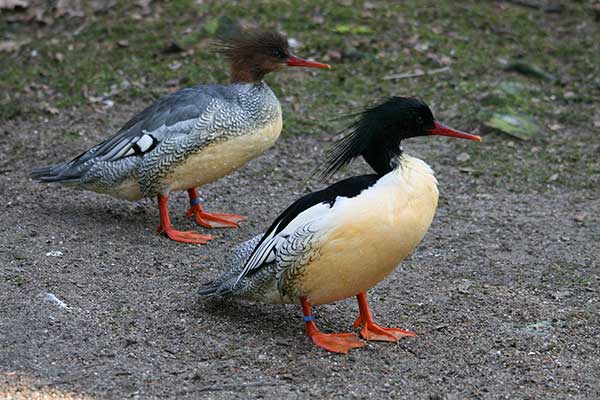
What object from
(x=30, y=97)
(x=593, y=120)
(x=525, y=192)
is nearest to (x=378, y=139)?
(x=525, y=192)

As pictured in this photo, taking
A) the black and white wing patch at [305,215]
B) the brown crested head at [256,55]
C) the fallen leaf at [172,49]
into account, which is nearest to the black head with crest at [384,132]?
the black and white wing patch at [305,215]

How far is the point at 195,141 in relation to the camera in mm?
6461

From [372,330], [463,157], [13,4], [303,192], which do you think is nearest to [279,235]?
[372,330]

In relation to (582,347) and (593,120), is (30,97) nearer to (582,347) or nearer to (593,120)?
(593,120)

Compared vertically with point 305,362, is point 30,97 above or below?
below

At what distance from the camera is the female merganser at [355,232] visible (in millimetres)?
4609

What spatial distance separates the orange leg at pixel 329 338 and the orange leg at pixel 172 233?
6.05 feet

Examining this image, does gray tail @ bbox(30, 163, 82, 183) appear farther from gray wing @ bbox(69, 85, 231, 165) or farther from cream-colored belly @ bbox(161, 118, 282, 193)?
cream-colored belly @ bbox(161, 118, 282, 193)

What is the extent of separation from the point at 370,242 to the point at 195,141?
89.9 inches

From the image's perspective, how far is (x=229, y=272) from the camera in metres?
5.19

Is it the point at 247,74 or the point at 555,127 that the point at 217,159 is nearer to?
the point at 247,74

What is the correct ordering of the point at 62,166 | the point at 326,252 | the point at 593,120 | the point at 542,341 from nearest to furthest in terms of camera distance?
the point at 326,252 < the point at 542,341 < the point at 62,166 < the point at 593,120

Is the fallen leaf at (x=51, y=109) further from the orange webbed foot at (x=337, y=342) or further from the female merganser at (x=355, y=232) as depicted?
the orange webbed foot at (x=337, y=342)

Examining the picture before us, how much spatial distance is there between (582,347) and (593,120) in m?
4.41
